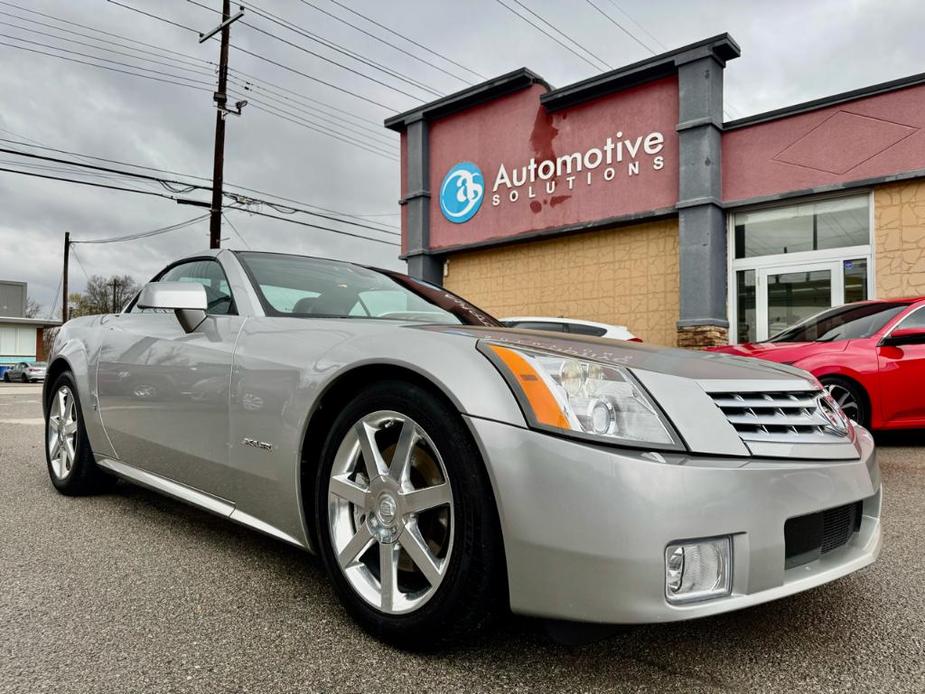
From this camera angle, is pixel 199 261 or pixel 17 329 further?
pixel 17 329

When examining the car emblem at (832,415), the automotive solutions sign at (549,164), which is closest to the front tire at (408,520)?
the car emblem at (832,415)

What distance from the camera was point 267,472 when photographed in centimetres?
218

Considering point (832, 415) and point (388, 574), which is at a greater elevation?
point (832, 415)

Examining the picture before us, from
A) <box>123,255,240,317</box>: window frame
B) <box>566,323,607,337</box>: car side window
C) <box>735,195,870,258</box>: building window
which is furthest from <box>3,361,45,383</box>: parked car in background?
<box>123,255,240,317</box>: window frame

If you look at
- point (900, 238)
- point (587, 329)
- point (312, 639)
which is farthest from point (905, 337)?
point (312, 639)

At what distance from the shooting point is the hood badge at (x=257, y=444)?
2.17 meters

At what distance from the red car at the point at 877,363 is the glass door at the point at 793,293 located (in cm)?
386

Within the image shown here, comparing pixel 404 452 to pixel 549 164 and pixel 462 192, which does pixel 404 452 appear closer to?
pixel 549 164

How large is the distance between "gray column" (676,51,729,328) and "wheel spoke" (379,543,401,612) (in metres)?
8.89

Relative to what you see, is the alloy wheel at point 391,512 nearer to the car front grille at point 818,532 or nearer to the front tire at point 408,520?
the front tire at point 408,520

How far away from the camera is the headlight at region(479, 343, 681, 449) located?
1553mm

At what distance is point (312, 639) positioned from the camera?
1855 mm

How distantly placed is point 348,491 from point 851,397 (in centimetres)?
508

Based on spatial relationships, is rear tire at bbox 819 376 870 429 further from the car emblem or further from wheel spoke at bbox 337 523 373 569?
wheel spoke at bbox 337 523 373 569
